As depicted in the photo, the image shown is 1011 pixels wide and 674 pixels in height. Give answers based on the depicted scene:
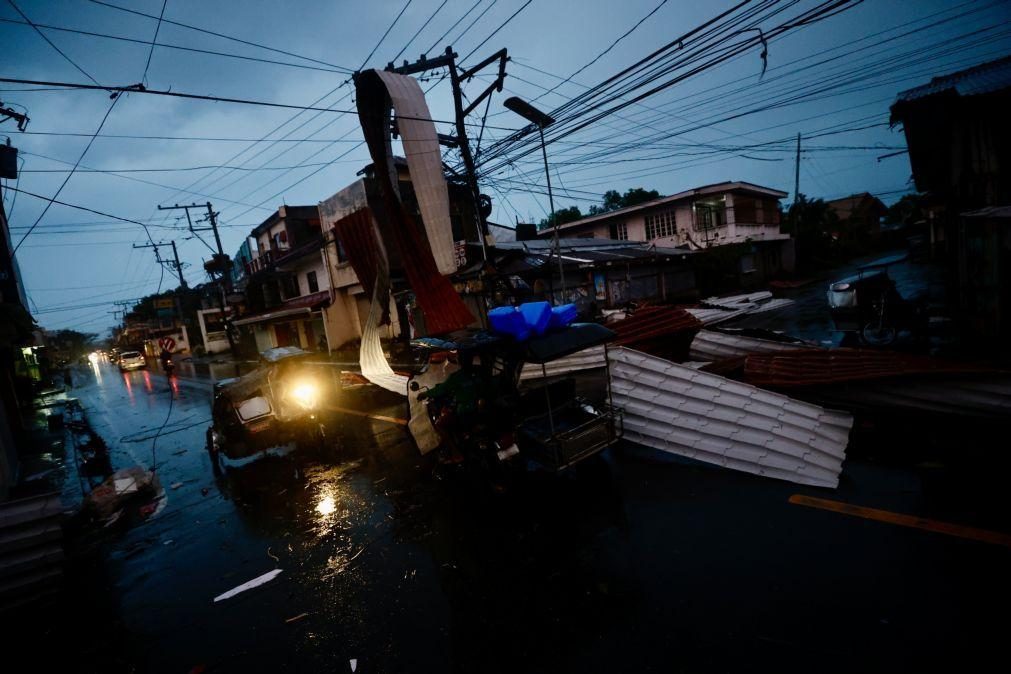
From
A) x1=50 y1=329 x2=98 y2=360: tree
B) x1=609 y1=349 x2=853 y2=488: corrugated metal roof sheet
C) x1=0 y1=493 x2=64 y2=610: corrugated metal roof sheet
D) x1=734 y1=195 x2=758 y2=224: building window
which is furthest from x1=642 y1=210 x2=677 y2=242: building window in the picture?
x1=50 y1=329 x2=98 y2=360: tree

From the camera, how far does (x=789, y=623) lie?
2.98m

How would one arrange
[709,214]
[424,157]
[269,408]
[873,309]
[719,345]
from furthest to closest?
1. [709,214]
2. [873,309]
3. [424,157]
4. [719,345]
5. [269,408]

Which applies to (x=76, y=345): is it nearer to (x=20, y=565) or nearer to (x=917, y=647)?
(x=20, y=565)

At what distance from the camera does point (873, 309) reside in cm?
1053

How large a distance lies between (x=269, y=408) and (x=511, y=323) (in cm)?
653

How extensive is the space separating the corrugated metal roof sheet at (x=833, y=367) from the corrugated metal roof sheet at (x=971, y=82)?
5.93 meters

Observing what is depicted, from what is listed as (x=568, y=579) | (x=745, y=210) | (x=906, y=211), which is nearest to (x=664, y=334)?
(x=568, y=579)

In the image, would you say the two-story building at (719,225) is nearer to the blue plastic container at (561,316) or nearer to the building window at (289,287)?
the building window at (289,287)

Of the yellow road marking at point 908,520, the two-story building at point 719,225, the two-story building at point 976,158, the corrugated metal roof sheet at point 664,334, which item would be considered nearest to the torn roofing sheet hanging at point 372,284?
the corrugated metal roof sheet at point 664,334

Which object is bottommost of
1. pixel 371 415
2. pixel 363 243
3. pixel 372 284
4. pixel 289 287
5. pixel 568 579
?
pixel 568 579

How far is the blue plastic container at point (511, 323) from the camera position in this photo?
4.64 metres

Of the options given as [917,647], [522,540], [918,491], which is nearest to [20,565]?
[522,540]

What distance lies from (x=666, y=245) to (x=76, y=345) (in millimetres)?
137075

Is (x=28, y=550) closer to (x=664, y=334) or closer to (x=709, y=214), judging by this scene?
(x=664, y=334)
